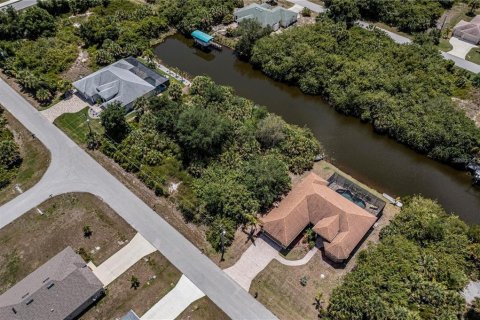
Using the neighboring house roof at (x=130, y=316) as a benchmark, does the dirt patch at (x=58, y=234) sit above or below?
below

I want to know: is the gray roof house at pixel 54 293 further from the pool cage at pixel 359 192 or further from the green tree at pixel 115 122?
the pool cage at pixel 359 192

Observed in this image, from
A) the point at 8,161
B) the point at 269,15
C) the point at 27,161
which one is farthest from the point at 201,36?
the point at 8,161

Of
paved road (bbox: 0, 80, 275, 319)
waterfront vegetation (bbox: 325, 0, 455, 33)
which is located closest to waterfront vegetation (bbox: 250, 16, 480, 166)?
waterfront vegetation (bbox: 325, 0, 455, 33)

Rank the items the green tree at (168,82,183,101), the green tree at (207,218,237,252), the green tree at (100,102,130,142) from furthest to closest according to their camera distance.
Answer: the green tree at (168,82,183,101)
the green tree at (100,102,130,142)
the green tree at (207,218,237,252)

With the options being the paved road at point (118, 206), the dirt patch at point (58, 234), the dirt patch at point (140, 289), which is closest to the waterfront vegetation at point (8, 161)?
the paved road at point (118, 206)

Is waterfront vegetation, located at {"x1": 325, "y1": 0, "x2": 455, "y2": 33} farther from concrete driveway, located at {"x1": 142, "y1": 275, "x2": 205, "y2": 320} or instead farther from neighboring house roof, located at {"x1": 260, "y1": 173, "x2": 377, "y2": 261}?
concrete driveway, located at {"x1": 142, "y1": 275, "x2": 205, "y2": 320}

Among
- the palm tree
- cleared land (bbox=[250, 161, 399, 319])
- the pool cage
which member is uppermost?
the pool cage

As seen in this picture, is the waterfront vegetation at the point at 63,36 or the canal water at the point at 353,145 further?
the waterfront vegetation at the point at 63,36
